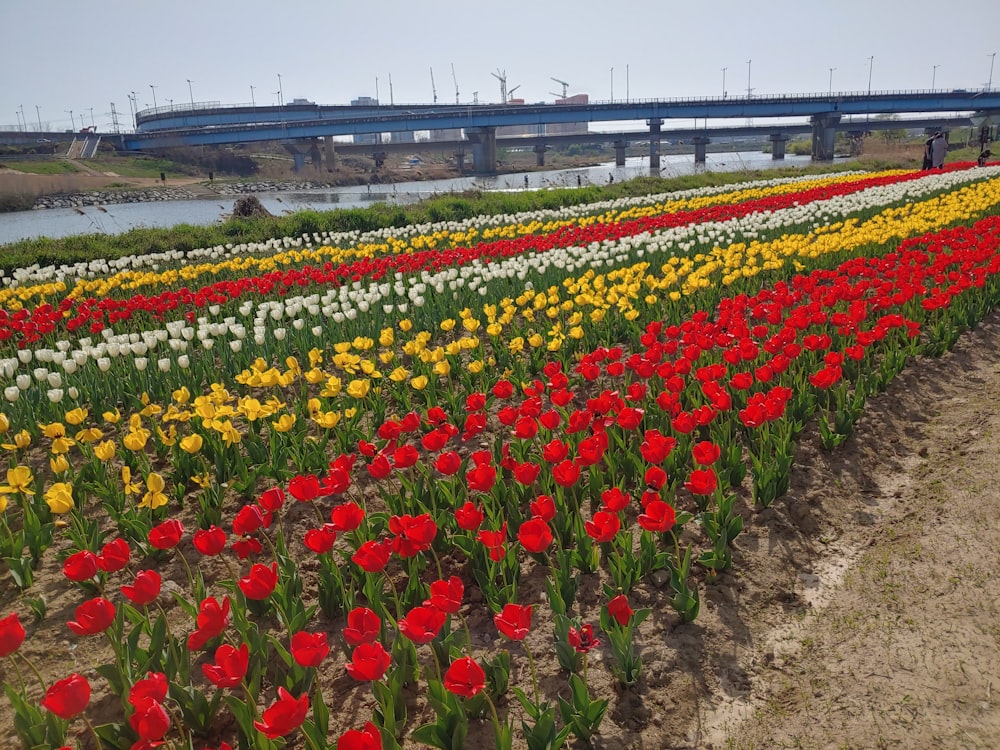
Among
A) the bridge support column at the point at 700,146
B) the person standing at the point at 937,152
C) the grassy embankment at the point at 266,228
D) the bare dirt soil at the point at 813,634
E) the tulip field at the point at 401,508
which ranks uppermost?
the bridge support column at the point at 700,146

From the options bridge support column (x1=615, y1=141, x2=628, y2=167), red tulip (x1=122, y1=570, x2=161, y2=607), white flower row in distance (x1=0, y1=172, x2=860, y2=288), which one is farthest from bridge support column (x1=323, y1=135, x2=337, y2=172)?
red tulip (x1=122, y1=570, x2=161, y2=607)

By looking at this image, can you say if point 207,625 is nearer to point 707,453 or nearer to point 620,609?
point 620,609

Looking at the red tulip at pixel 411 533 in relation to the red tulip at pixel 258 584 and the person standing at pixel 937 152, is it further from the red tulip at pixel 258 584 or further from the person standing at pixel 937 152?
the person standing at pixel 937 152

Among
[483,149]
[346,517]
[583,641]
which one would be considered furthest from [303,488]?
[483,149]

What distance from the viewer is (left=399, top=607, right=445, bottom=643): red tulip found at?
7.50 ft

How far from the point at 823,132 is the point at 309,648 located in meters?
88.9

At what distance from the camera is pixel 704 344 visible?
205 inches

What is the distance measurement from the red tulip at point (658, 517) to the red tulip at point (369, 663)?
52.4 inches

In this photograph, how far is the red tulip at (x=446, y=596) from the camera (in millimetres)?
2406

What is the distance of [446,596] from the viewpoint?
253cm

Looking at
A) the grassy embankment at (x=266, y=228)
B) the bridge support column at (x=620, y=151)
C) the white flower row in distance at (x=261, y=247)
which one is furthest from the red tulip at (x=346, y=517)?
the bridge support column at (x=620, y=151)

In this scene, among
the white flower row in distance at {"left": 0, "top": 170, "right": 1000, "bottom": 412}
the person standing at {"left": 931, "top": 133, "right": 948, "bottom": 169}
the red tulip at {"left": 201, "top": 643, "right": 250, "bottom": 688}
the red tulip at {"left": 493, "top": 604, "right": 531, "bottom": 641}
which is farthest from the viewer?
the person standing at {"left": 931, "top": 133, "right": 948, "bottom": 169}

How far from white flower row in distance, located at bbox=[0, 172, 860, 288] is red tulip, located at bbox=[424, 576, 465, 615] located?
1365 centimetres

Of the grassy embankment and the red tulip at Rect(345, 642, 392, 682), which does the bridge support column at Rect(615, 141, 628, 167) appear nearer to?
the grassy embankment
